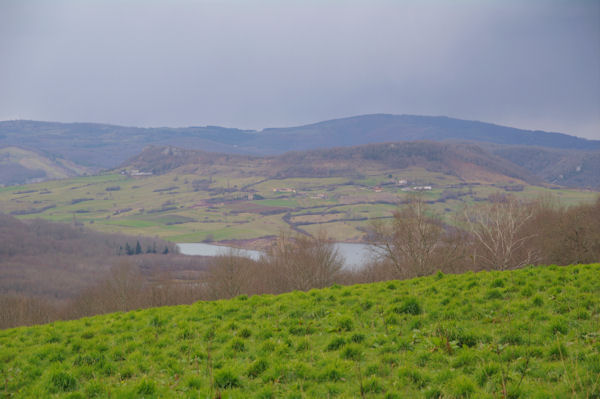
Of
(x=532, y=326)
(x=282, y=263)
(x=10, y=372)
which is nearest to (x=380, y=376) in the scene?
(x=532, y=326)

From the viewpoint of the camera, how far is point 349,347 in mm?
8984

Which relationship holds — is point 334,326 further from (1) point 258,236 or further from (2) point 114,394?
(1) point 258,236

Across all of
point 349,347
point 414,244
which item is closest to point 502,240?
point 414,244

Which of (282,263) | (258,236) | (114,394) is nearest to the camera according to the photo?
(114,394)

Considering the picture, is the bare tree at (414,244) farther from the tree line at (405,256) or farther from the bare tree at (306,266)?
the bare tree at (306,266)

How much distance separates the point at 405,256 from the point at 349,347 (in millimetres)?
36871

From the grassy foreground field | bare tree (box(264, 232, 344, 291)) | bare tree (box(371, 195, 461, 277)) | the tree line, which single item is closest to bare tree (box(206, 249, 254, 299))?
the tree line

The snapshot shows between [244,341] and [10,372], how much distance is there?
18.1 ft

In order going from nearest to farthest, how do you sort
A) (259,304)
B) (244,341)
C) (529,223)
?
(244,341), (259,304), (529,223)

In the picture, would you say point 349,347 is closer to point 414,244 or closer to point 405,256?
point 414,244

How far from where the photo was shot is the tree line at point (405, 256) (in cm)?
4184

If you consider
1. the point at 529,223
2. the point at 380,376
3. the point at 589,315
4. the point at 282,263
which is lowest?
the point at 282,263

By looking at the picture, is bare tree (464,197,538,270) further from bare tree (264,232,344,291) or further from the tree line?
bare tree (264,232,344,291)

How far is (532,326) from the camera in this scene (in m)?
8.97
